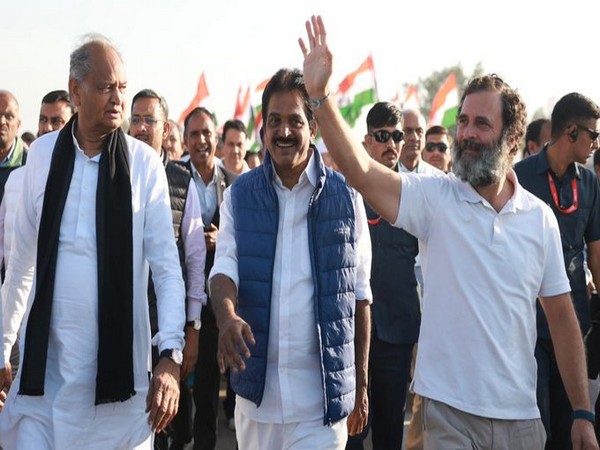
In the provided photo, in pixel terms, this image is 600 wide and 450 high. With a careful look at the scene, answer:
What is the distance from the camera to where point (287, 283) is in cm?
407

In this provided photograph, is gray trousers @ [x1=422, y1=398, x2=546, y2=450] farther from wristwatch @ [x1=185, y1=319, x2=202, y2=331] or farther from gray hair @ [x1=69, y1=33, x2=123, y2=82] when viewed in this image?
gray hair @ [x1=69, y1=33, x2=123, y2=82]

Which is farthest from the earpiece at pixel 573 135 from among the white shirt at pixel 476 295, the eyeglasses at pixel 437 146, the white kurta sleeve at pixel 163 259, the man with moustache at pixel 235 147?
the man with moustache at pixel 235 147

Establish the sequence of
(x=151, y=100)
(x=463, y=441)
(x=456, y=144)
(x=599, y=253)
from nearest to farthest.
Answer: (x=463, y=441) < (x=456, y=144) < (x=599, y=253) < (x=151, y=100)

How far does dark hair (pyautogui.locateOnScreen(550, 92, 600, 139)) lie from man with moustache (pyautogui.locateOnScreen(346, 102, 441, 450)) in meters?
1.24

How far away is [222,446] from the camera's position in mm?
7398

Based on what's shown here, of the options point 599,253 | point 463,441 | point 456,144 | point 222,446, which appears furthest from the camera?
point 222,446

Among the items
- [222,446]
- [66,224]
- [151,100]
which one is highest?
[151,100]

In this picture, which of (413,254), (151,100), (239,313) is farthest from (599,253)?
(151,100)

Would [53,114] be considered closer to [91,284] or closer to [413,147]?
[413,147]

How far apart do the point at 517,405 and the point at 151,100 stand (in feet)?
12.3

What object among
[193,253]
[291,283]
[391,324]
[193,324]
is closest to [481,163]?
[291,283]

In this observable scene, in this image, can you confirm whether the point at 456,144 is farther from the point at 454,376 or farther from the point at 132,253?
the point at 132,253

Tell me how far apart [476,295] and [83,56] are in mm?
1974

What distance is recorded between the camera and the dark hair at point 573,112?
5.95 metres
